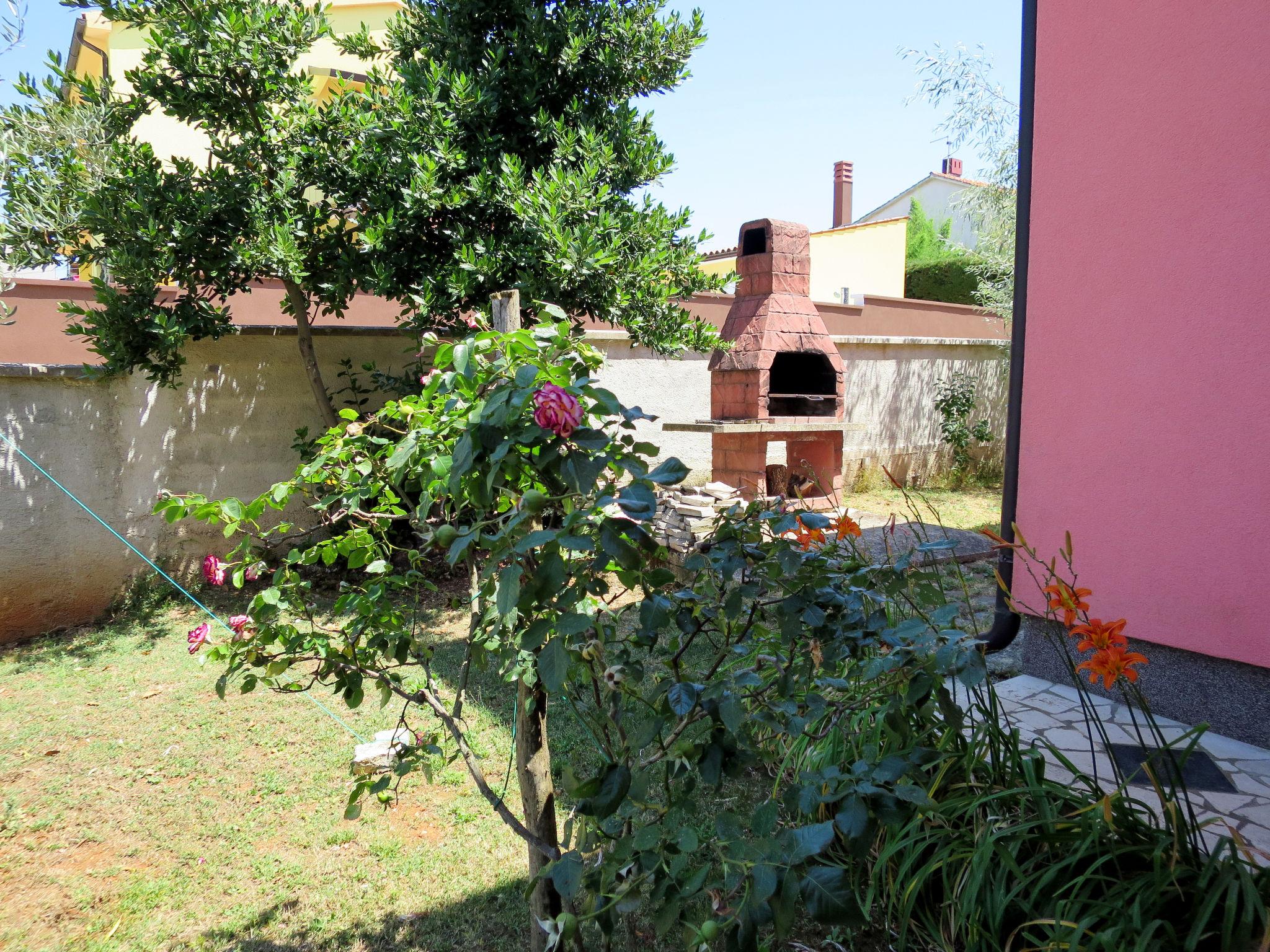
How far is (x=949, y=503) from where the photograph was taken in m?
9.75

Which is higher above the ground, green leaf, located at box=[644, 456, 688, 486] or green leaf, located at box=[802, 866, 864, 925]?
green leaf, located at box=[644, 456, 688, 486]

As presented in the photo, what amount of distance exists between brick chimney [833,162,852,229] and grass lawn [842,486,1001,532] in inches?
527

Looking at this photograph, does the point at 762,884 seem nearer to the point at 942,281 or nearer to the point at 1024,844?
the point at 1024,844

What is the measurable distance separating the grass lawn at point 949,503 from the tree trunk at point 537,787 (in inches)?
271

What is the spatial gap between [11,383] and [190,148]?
7.70m

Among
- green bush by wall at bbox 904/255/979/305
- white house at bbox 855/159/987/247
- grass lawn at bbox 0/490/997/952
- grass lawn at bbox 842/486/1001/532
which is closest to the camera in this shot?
grass lawn at bbox 0/490/997/952

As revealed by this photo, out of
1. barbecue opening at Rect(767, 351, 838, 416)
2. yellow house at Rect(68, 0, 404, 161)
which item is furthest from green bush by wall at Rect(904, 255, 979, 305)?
yellow house at Rect(68, 0, 404, 161)

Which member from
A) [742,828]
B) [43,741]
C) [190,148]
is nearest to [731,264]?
[190,148]

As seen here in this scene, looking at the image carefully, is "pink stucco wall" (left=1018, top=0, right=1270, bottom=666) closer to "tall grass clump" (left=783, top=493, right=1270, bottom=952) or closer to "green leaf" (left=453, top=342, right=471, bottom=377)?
"tall grass clump" (left=783, top=493, right=1270, bottom=952)

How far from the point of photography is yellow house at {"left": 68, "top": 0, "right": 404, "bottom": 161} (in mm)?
11039

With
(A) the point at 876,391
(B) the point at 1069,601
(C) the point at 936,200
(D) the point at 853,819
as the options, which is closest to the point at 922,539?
(B) the point at 1069,601

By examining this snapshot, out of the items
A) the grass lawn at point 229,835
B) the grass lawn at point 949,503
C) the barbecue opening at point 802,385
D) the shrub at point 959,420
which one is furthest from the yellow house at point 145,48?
the shrub at point 959,420

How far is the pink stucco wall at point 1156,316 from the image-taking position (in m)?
3.17

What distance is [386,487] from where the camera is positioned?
2.04 meters
